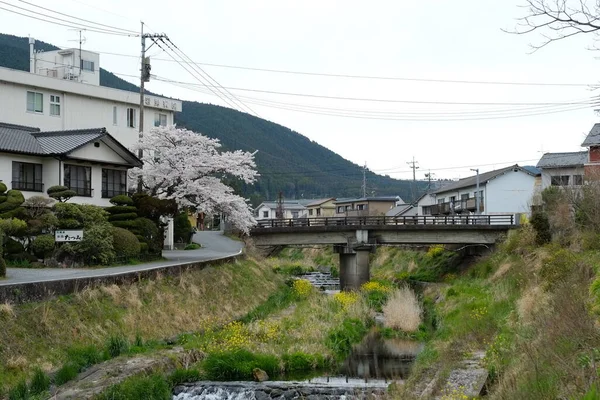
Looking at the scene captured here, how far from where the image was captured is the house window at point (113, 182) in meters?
33.6

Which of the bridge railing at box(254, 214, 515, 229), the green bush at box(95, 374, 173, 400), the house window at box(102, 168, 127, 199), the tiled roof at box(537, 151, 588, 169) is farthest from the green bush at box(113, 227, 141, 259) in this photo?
the tiled roof at box(537, 151, 588, 169)

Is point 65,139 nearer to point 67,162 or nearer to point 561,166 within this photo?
point 67,162

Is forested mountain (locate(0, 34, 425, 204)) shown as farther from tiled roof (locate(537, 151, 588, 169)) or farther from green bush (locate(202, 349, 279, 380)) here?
green bush (locate(202, 349, 279, 380))

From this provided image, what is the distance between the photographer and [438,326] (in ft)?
86.2

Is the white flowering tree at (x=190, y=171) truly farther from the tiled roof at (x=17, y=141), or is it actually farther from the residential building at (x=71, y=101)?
the residential building at (x=71, y=101)

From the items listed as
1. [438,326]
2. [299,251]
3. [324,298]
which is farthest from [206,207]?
[299,251]

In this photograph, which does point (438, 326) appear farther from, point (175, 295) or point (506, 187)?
point (506, 187)

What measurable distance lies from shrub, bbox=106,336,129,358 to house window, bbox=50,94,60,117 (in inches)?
1114

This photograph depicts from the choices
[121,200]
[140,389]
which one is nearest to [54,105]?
[121,200]

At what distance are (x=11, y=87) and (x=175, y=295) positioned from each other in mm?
23160

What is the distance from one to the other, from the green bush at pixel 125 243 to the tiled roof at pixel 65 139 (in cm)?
543

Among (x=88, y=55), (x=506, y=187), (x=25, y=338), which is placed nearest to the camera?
(x=25, y=338)

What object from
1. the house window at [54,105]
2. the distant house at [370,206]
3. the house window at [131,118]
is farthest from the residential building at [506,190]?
the house window at [54,105]

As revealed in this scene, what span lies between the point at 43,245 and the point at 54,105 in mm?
20003
